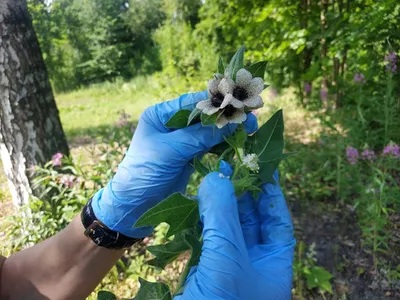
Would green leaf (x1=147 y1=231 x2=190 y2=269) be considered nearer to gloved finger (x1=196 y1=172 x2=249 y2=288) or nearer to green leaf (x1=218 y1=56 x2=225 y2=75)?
gloved finger (x1=196 y1=172 x2=249 y2=288)

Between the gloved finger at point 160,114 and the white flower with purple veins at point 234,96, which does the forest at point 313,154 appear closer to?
the gloved finger at point 160,114

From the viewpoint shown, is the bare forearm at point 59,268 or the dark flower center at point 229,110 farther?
the bare forearm at point 59,268

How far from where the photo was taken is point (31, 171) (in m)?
2.46

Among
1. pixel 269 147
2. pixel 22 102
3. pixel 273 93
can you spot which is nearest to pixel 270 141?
pixel 269 147

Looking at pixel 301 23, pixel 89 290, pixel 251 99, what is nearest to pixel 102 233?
pixel 89 290

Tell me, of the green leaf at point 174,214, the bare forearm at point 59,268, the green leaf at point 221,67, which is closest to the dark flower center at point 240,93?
the green leaf at point 221,67

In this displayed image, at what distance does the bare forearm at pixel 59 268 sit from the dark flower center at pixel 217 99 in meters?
0.86

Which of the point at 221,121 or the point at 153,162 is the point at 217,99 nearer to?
the point at 221,121

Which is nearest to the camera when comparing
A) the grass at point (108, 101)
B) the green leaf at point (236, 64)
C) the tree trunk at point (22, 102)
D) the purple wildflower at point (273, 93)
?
the green leaf at point (236, 64)

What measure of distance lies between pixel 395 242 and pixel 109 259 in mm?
1880

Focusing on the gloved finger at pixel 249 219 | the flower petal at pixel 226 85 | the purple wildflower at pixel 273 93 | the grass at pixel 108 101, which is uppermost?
the flower petal at pixel 226 85

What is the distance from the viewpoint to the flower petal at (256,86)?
0.95 metres

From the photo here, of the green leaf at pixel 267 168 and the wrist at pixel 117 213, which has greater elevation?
the green leaf at pixel 267 168

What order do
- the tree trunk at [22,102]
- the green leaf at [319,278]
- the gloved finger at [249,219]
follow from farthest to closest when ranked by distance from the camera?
the tree trunk at [22,102]
the green leaf at [319,278]
the gloved finger at [249,219]
